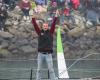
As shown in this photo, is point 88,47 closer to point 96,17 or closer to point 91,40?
point 91,40

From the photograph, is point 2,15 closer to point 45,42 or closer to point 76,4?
point 76,4

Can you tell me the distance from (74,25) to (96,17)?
1126 mm

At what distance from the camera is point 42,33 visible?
764 centimetres

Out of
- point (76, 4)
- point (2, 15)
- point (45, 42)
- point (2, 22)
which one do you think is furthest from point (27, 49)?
point (45, 42)

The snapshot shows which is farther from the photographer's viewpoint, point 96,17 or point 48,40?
point 96,17

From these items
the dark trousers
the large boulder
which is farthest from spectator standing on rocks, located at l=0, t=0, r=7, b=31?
the large boulder

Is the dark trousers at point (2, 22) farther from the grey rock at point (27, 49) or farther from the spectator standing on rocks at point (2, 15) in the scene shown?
the grey rock at point (27, 49)

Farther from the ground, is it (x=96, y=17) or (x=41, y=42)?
(x=96, y=17)

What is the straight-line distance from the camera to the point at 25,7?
17312 mm

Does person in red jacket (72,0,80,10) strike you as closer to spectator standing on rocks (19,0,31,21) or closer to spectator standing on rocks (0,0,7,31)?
spectator standing on rocks (19,0,31,21)

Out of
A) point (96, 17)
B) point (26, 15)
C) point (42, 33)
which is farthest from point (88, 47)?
point (42, 33)

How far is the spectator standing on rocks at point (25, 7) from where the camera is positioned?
56.5ft

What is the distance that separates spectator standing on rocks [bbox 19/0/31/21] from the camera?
679 inches

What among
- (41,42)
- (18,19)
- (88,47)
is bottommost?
(41,42)
